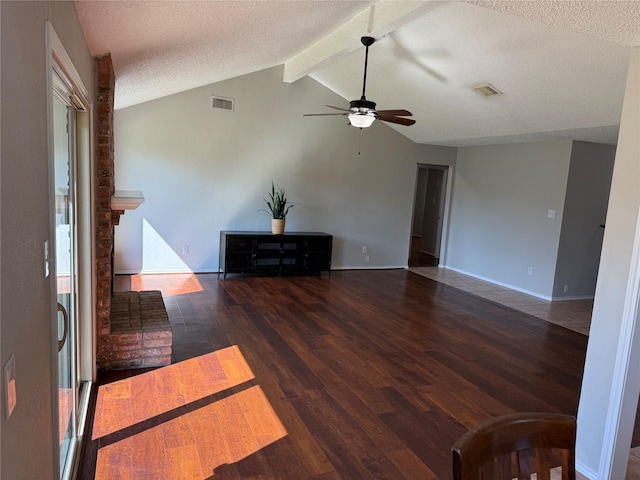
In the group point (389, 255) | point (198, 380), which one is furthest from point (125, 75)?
point (389, 255)

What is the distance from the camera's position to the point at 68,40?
5.87 ft

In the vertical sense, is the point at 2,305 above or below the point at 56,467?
above

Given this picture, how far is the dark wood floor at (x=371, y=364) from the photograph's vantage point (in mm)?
2500

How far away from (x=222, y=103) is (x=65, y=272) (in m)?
4.76

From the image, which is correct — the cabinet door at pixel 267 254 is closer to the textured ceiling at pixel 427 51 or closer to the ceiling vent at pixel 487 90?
the textured ceiling at pixel 427 51

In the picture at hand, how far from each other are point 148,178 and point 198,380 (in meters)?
3.87

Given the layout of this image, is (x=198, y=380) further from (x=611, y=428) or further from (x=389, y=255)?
(x=389, y=255)

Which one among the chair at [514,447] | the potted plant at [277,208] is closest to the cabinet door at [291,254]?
the potted plant at [277,208]

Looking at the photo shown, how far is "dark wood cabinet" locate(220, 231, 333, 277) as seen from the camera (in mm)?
6582

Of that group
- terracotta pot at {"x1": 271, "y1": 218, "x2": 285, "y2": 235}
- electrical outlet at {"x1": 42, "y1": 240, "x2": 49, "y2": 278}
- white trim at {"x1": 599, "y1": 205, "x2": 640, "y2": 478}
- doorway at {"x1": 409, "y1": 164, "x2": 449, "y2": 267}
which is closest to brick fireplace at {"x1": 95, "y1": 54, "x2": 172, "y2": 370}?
electrical outlet at {"x1": 42, "y1": 240, "x2": 49, "y2": 278}

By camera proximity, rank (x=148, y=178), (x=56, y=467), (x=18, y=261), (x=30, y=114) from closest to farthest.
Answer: (x=18, y=261)
(x=30, y=114)
(x=56, y=467)
(x=148, y=178)

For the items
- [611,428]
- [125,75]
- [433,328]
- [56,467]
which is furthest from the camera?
[433,328]

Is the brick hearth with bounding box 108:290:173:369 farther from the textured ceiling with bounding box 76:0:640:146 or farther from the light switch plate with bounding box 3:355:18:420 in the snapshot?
the light switch plate with bounding box 3:355:18:420

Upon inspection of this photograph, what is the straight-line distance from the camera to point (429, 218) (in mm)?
10375
